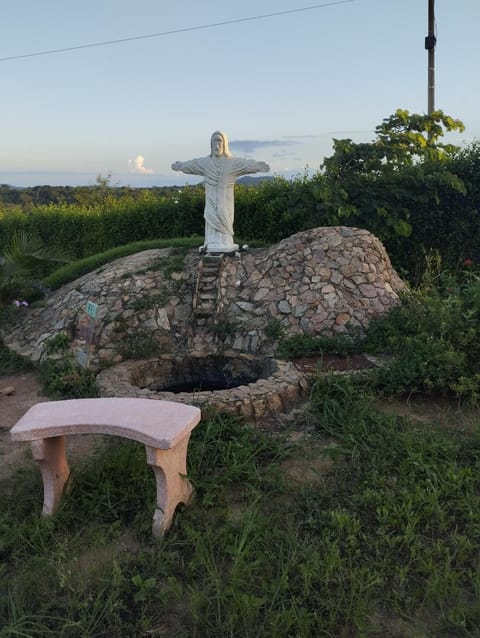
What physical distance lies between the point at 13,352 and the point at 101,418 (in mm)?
4088

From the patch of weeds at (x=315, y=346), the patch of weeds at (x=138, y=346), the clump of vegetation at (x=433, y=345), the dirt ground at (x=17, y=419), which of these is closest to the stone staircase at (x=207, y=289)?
the patch of weeds at (x=138, y=346)

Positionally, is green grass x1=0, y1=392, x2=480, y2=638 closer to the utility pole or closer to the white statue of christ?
the white statue of christ

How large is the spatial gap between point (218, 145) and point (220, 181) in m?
0.52

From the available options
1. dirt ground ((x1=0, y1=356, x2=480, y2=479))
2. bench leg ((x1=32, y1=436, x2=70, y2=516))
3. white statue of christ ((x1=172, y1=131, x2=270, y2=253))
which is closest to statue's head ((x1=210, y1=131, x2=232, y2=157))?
white statue of christ ((x1=172, y1=131, x2=270, y2=253))

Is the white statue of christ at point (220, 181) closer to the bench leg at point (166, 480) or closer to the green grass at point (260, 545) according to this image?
the green grass at point (260, 545)

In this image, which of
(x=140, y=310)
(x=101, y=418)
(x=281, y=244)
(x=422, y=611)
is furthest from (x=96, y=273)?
(x=422, y=611)

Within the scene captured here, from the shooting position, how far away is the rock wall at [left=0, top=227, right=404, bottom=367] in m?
6.38

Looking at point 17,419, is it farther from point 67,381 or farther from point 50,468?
point 50,468

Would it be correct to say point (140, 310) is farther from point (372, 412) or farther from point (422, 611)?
point (422, 611)

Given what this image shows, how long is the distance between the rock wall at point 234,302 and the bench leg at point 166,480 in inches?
117

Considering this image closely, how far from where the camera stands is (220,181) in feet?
25.2

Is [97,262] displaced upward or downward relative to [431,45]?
downward

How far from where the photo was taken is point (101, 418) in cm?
326

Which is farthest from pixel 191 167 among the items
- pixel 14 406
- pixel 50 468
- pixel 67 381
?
pixel 50 468
